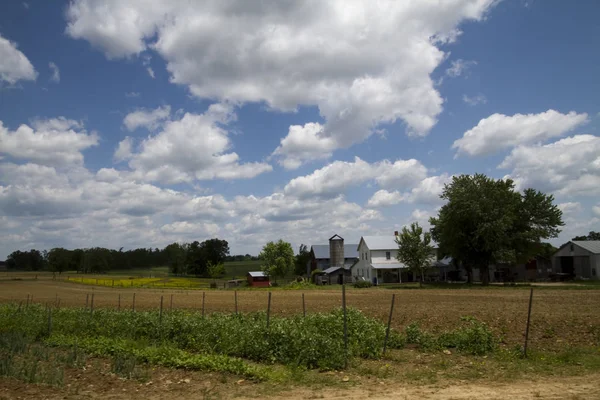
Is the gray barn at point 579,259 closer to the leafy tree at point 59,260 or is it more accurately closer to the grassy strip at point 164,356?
the grassy strip at point 164,356

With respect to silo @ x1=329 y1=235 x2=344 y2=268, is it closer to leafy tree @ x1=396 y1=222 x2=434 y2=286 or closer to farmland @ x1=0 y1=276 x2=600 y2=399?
leafy tree @ x1=396 y1=222 x2=434 y2=286

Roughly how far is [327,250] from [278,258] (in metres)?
21.2

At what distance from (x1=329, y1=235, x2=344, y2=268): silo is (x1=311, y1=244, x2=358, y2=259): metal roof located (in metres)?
1.45

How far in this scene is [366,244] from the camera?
229 feet

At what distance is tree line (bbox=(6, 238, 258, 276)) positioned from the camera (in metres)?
113

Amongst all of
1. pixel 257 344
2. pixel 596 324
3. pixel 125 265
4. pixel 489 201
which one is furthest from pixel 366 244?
pixel 125 265

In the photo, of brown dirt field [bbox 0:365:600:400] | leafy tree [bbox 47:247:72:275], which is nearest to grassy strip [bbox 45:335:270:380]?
brown dirt field [bbox 0:365:600:400]

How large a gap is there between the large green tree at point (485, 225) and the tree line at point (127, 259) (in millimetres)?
58528

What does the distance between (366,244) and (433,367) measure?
5952 cm

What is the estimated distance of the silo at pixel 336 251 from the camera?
81.9 m

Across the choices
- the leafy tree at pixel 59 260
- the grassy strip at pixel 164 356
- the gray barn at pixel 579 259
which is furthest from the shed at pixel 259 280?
the leafy tree at pixel 59 260

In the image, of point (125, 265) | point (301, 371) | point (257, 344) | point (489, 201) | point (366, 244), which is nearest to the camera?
point (301, 371)

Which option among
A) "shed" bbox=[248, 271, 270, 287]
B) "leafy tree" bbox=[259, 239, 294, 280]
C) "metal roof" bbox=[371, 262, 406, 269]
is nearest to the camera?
"metal roof" bbox=[371, 262, 406, 269]

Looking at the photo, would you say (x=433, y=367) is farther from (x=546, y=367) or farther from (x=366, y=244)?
(x=366, y=244)
